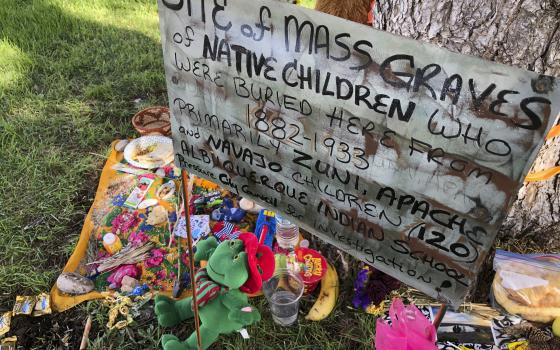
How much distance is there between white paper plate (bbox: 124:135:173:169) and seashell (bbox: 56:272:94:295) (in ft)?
2.85

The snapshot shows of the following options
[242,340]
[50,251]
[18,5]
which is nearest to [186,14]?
[242,340]

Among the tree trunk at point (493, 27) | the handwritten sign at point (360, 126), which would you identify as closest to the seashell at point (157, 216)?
the handwritten sign at point (360, 126)

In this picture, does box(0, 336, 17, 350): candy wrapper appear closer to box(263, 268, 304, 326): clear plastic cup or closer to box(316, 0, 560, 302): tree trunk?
box(263, 268, 304, 326): clear plastic cup

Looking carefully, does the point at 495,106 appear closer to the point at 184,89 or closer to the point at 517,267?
the point at 184,89

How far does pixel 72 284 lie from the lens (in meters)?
2.12

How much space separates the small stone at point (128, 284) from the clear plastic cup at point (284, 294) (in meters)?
0.66

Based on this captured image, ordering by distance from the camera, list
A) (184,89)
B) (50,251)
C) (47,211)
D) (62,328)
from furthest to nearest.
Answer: (47,211)
(50,251)
(62,328)
(184,89)

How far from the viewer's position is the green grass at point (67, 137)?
6.56 feet

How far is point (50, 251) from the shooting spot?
2.38m

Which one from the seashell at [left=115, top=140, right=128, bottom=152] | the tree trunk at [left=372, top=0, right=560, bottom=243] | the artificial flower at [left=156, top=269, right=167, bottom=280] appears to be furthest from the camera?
the seashell at [left=115, top=140, right=128, bottom=152]

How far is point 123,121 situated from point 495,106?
9.38 feet

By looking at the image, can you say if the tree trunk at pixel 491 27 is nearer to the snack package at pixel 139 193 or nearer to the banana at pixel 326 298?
the banana at pixel 326 298

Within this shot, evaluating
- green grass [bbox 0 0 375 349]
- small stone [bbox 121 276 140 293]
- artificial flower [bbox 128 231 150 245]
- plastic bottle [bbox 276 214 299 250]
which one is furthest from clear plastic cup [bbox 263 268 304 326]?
artificial flower [bbox 128 231 150 245]

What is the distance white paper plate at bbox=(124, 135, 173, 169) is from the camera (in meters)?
2.80
